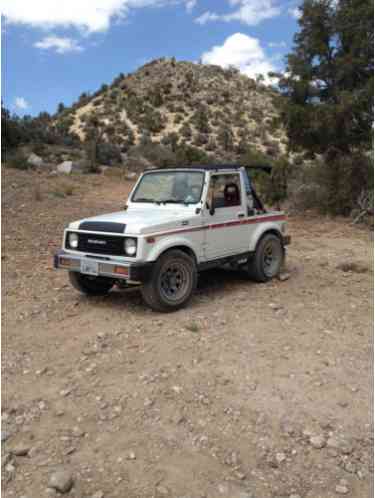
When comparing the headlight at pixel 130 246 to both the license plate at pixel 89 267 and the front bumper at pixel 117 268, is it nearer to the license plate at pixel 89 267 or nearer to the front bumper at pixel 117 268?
the front bumper at pixel 117 268

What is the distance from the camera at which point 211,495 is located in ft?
9.07

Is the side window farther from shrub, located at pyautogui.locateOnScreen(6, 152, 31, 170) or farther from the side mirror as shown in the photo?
shrub, located at pyautogui.locateOnScreen(6, 152, 31, 170)

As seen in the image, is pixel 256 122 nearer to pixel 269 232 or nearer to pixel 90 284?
pixel 269 232

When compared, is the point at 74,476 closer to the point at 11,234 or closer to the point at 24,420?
the point at 24,420

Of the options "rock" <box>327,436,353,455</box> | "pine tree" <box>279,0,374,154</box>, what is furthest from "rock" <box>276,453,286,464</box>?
"pine tree" <box>279,0,374,154</box>

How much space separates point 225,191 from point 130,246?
1913mm

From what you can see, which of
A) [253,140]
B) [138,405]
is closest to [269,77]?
[138,405]

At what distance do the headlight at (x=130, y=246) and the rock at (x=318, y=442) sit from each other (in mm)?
2936

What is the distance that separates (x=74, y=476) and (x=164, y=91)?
52.3 m

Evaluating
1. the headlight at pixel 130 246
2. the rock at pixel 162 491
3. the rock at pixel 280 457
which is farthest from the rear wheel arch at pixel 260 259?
the rock at pixel 162 491

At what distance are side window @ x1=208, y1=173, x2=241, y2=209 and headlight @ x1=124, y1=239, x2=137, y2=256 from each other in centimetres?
143

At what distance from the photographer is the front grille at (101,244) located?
562 centimetres

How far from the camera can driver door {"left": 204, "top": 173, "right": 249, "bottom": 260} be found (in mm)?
6398

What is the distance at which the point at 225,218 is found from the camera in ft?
21.7
